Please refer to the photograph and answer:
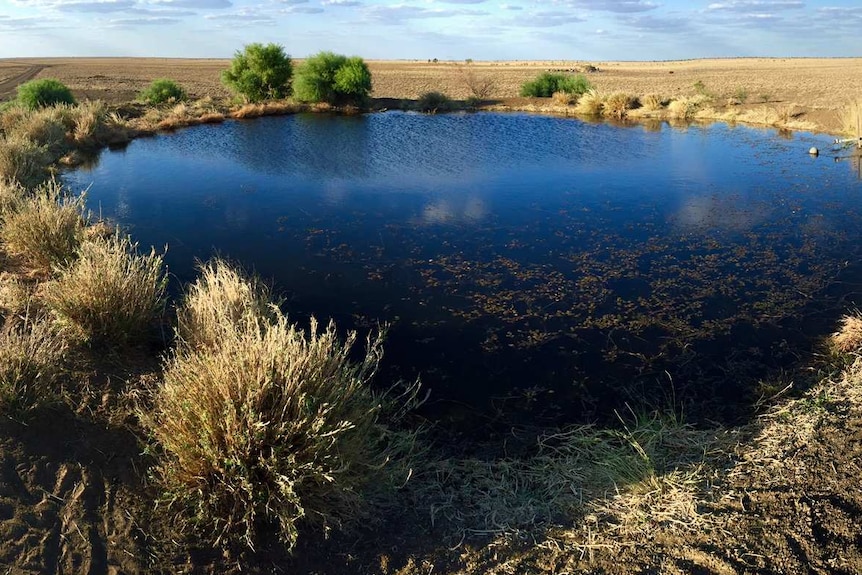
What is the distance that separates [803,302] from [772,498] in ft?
15.1

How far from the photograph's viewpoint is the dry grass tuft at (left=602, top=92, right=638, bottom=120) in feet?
84.1

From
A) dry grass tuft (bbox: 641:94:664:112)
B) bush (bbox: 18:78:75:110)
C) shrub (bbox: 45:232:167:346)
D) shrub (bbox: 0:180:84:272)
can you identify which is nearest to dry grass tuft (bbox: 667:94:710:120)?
dry grass tuft (bbox: 641:94:664:112)

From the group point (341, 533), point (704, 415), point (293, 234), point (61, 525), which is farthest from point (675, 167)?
point (61, 525)

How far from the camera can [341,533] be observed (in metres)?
3.68

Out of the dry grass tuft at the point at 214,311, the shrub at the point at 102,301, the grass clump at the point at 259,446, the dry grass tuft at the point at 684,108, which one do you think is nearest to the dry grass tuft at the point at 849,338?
the grass clump at the point at 259,446

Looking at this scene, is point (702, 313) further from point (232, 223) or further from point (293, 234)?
point (232, 223)

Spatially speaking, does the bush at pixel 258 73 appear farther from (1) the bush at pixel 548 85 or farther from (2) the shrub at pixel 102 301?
(2) the shrub at pixel 102 301

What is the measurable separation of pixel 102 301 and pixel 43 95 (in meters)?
20.5

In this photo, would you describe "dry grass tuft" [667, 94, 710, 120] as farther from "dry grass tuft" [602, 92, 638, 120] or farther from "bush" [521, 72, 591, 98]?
"bush" [521, 72, 591, 98]

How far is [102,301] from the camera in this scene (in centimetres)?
550

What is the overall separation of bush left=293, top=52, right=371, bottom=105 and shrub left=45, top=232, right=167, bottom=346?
22624 mm

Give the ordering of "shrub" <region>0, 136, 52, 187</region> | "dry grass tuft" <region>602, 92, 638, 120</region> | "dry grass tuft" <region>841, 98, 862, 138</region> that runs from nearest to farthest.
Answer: "shrub" <region>0, 136, 52, 187</region>, "dry grass tuft" <region>841, 98, 862, 138</region>, "dry grass tuft" <region>602, 92, 638, 120</region>

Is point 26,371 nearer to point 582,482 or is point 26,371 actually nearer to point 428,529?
point 428,529

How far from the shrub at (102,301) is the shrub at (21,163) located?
6.32 m
